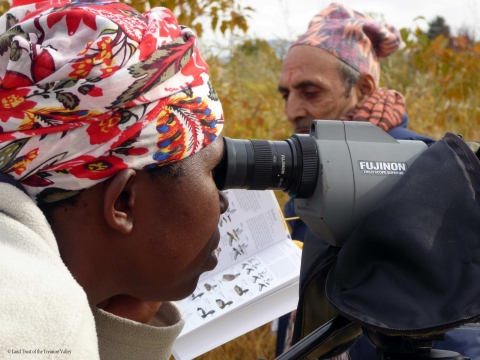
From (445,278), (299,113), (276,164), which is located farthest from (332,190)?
(299,113)

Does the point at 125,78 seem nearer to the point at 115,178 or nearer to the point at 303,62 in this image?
the point at 115,178

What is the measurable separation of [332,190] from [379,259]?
0.50ft

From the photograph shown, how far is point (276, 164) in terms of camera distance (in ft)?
4.03

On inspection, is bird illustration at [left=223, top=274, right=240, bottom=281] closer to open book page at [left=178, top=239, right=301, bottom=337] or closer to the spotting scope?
open book page at [left=178, top=239, right=301, bottom=337]

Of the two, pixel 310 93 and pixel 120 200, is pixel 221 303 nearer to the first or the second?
pixel 120 200

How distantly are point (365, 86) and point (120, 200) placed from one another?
1.77m

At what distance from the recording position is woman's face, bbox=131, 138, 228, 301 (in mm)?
1074

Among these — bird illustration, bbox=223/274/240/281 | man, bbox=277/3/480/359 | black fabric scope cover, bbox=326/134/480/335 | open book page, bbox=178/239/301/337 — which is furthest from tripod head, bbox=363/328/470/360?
man, bbox=277/3/480/359

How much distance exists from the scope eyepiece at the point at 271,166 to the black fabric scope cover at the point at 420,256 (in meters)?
0.16

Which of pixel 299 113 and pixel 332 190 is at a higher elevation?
pixel 332 190

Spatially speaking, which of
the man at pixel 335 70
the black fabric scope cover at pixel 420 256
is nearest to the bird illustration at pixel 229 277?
the black fabric scope cover at pixel 420 256

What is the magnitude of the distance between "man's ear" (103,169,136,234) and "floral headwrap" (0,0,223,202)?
2cm

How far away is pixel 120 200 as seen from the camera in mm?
1060

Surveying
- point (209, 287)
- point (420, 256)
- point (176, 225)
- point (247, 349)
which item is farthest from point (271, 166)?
point (247, 349)
